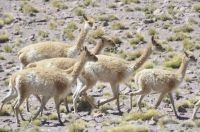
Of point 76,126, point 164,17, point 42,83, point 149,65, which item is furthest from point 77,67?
point 164,17

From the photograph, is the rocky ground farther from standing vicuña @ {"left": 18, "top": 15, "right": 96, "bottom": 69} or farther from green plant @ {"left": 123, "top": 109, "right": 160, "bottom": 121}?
standing vicuña @ {"left": 18, "top": 15, "right": 96, "bottom": 69}

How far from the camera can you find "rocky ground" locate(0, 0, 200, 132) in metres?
13.3

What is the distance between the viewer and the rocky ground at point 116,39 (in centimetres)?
1327

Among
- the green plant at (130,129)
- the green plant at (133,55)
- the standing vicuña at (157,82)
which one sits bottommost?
the green plant at (130,129)

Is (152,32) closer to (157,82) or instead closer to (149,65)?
(149,65)

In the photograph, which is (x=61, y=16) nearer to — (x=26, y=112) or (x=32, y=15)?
(x=32, y=15)

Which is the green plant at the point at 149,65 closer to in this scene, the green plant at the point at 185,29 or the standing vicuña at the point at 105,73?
the standing vicuña at the point at 105,73

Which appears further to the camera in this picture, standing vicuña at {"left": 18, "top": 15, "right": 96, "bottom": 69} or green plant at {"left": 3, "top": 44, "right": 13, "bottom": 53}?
green plant at {"left": 3, "top": 44, "right": 13, "bottom": 53}

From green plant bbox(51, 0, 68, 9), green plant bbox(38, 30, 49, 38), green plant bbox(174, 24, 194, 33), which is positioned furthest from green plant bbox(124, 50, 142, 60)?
green plant bbox(51, 0, 68, 9)

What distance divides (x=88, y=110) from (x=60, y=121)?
1.57 metres

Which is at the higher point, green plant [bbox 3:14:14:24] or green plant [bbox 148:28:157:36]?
green plant [bbox 3:14:14:24]

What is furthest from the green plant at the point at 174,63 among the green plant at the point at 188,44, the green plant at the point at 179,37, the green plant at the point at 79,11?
the green plant at the point at 79,11

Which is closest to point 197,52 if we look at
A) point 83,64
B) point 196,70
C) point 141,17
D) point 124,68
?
point 196,70

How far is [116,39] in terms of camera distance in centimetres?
2222
